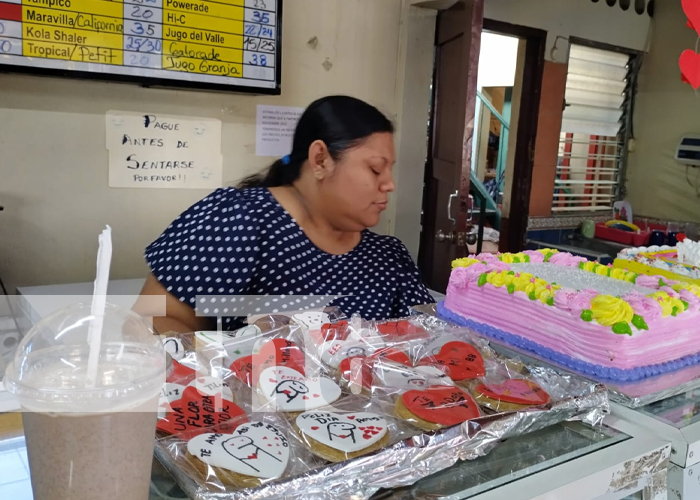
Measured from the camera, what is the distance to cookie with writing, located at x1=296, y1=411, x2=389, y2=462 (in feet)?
2.26

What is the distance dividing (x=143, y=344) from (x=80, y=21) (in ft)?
6.27

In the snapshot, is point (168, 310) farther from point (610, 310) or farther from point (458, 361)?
point (610, 310)

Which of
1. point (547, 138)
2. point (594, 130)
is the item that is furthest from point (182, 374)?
point (594, 130)

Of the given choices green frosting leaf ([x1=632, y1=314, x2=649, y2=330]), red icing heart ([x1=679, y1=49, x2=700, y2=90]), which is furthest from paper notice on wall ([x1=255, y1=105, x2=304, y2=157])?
green frosting leaf ([x1=632, y1=314, x2=649, y2=330])

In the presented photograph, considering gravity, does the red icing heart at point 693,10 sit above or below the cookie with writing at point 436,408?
above

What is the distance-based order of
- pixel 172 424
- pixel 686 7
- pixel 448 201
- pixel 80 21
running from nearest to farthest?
pixel 172 424 → pixel 686 7 → pixel 80 21 → pixel 448 201

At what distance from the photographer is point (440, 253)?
302 cm

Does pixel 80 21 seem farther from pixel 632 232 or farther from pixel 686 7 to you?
pixel 632 232

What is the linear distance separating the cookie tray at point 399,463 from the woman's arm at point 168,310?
0.84m

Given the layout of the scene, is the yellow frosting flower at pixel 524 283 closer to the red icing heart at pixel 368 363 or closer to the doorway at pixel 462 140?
the red icing heart at pixel 368 363

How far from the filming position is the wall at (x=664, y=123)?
13.8 ft

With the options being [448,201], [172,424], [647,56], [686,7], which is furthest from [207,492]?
[647,56]

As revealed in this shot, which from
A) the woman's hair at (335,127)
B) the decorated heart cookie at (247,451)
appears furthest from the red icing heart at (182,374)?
the woman's hair at (335,127)

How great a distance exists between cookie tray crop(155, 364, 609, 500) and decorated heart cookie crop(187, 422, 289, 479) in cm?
3
